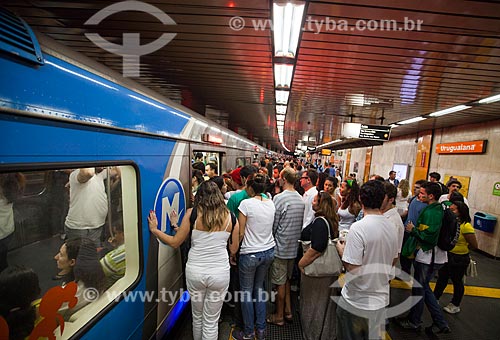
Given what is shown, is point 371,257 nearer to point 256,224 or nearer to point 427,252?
point 256,224

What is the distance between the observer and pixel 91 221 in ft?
6.98

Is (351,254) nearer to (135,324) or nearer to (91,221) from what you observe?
(135,324)

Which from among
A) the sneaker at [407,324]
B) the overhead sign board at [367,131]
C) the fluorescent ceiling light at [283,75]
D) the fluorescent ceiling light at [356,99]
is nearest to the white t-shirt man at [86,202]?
the fluorescent ceiling light at [283,75]

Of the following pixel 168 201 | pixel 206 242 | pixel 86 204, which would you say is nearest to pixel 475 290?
pixel 206 242

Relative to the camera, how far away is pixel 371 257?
195cm

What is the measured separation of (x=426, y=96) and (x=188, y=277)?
5030mm

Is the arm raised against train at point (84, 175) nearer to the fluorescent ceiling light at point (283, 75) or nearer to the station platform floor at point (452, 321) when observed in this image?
the station platform floor at point (452, 321)

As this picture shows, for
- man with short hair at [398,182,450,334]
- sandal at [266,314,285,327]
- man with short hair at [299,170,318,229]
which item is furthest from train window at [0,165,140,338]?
man with short hair at [398,182,450,334]

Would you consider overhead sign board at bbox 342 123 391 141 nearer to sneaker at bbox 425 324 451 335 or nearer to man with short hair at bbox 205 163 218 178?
man with short hair at bbox 205 163 218 178

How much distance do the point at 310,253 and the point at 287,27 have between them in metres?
2.24

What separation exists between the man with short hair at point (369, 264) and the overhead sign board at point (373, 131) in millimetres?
5485

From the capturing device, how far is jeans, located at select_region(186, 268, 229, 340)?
2.25 meters

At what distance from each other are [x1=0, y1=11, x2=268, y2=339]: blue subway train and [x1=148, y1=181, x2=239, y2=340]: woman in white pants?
348 millimetres

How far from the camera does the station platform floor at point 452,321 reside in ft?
10.2
